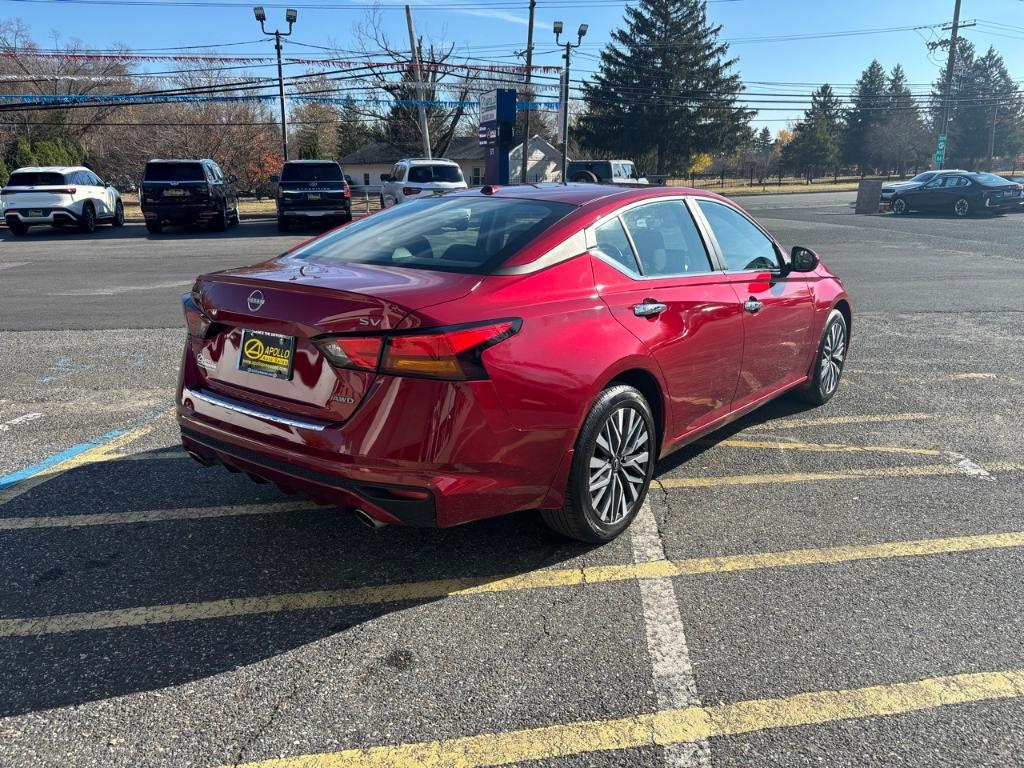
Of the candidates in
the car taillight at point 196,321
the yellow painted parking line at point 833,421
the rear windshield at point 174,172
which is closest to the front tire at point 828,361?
the yellow painted parking line at point 833,421

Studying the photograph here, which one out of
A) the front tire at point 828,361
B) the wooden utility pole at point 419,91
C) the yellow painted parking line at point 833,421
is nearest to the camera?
the yellow painted parking line at point 833,421

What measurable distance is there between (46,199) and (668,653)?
22.1 m

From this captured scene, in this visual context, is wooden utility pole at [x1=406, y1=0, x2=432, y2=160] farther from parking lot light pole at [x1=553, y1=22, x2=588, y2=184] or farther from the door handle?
the door handle

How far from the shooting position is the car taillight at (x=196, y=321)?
3264 millimetres

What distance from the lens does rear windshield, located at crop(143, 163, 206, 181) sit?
65.5 feet

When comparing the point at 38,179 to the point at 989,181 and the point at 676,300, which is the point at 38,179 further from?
the point at 989,181

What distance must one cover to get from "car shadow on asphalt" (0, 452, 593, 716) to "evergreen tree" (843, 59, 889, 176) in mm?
86653

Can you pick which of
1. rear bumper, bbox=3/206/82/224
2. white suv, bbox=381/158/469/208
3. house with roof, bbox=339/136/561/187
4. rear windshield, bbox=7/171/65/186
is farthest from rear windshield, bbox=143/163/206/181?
house with roof, bbox=339/136/561/187

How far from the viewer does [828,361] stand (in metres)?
5.56

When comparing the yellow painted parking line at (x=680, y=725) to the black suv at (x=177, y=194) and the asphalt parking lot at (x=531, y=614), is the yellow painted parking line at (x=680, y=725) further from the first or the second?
the black suv at (x=177, y=194)

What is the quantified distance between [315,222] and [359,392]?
66.0ft

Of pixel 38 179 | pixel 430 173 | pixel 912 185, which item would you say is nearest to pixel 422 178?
pixel 430 173

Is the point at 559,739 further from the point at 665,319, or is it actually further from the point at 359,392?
the point at 665,319

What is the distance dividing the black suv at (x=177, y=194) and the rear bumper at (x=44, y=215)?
1.94 m
